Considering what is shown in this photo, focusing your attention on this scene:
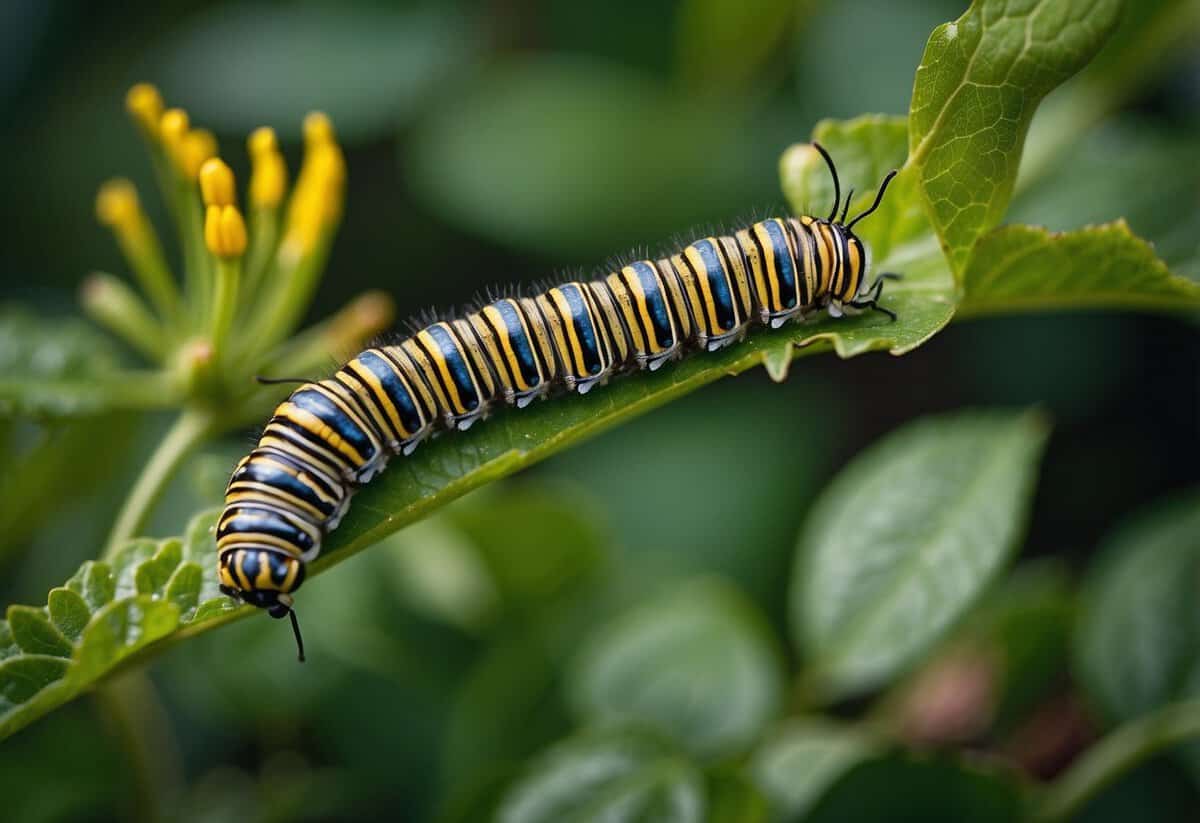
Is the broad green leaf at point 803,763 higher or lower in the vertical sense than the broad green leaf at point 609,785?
lower

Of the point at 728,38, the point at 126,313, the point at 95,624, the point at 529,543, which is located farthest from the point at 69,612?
the point at 728,38

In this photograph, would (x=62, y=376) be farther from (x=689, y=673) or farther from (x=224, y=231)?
(x=689, y=673)

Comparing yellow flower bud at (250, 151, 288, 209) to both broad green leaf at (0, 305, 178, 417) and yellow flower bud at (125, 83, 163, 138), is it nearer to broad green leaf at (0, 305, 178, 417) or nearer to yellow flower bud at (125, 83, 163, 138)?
yellow flower bud at (125, 83, 163, 138)

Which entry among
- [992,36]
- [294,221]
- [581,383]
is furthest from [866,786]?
[294,221]

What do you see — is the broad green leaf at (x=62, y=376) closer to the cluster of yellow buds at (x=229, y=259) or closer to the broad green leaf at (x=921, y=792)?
the cluster of yellow buds at (x=229, y=259)

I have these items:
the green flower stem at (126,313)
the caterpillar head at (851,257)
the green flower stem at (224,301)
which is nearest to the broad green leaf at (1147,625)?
the caterpillar head at (851,257)

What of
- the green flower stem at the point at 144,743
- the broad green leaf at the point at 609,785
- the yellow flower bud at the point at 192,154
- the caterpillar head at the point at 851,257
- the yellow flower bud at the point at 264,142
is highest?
the yellow flower bud at the point at 192,154

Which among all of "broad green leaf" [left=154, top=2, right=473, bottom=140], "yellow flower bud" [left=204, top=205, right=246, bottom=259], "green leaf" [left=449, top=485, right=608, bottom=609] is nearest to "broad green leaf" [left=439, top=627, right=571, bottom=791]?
"green leaf" [left=449, top=485, right=608, bottom=609]
